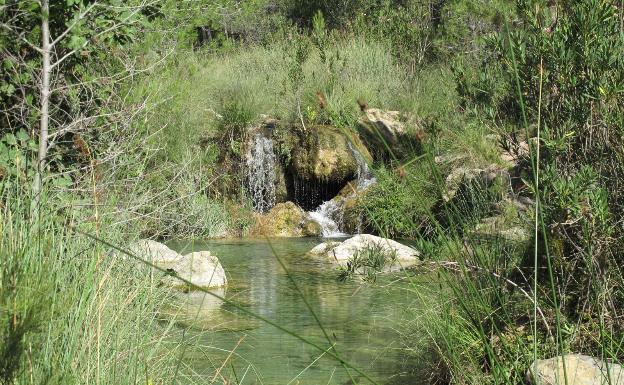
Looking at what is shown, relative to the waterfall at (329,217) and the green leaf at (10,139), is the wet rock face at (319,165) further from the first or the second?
the green leaf at (10,139)

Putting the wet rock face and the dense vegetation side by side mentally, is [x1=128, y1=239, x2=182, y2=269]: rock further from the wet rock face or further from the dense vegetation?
the wet rock face

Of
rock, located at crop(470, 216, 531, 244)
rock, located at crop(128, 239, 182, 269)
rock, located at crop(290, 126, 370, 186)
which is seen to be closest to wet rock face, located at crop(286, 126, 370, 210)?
rock, located at crop(290, 126, 370, 186)

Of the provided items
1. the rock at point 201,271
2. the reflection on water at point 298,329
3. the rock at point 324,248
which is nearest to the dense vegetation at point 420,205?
the reflection on water at point 298,329

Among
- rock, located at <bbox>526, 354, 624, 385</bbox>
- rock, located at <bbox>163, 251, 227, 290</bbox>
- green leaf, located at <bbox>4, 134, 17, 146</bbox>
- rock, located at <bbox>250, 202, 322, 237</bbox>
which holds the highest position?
green leaf, located at <bbox>4, 134, 17, 146</bbox>

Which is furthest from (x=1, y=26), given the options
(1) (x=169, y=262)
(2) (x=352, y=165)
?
(2) (x=352, y=165)

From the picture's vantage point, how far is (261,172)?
52.3 feet

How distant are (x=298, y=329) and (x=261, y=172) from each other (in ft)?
28.3

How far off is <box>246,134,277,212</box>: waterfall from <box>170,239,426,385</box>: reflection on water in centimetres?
418

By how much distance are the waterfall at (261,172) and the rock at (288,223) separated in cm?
67

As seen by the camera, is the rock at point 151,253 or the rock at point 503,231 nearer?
the rock at point 151,253

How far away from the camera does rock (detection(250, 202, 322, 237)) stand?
48.0ft

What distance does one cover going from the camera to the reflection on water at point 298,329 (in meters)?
5.82

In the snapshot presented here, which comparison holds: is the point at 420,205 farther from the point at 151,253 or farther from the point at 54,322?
the point at 151,253

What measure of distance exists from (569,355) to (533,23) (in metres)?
1.74
